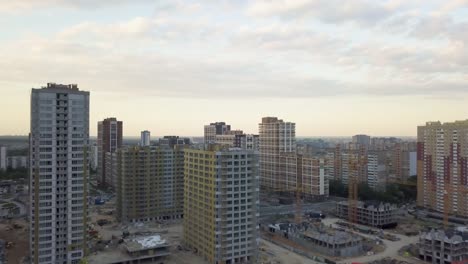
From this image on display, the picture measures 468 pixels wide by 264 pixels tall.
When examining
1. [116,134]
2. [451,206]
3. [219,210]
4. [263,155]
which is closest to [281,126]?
[263,155]

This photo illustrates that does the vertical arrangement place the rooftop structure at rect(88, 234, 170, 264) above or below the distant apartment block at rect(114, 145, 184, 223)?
below

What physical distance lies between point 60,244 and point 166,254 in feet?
33.4

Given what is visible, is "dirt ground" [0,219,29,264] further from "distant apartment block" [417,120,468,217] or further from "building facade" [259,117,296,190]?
"distant apartment block" [417,120,468,217]

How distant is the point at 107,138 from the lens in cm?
9581

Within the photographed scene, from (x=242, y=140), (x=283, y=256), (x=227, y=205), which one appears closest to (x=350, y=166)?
(x=242, y=140)

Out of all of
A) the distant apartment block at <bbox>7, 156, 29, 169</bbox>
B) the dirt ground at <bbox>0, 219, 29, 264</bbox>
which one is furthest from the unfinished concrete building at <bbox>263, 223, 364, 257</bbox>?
the distant apartment block at <bbox>7, 156, 29, 169</bbox>

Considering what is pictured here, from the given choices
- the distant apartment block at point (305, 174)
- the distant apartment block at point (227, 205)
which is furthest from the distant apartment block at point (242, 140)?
the distant apartment block at point (227, 205)

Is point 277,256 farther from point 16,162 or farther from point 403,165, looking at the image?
point 16,162

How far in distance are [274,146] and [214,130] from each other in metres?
24.0

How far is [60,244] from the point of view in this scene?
35812mm

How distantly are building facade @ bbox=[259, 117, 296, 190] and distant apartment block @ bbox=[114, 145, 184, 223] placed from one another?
28.6 m

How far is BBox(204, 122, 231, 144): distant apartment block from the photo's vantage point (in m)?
103

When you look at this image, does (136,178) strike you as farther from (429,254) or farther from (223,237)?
(429,254)

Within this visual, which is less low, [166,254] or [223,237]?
[223,237]
